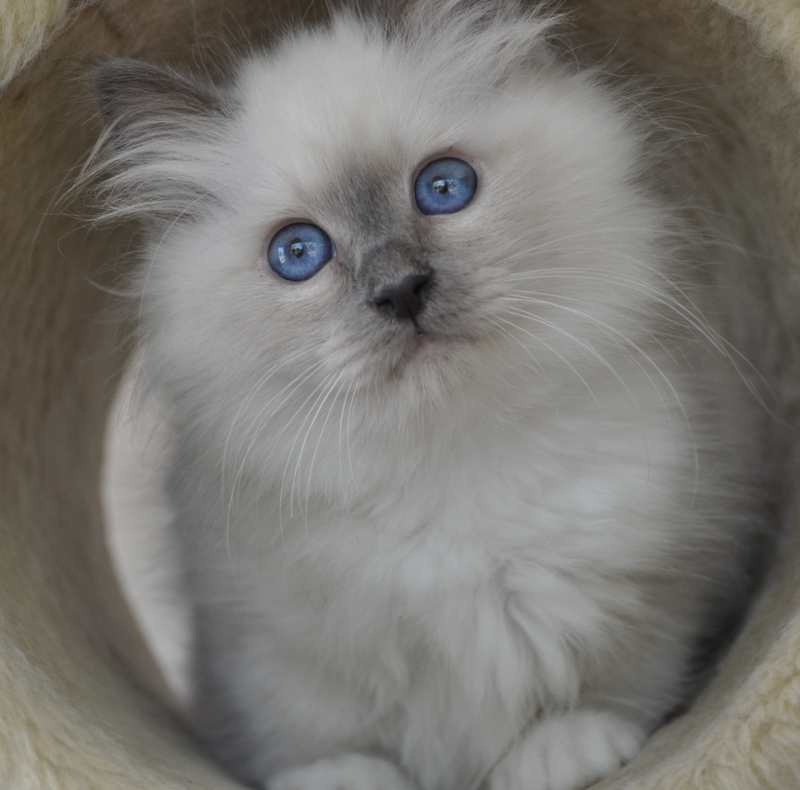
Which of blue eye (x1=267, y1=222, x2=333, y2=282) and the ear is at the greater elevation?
the ear

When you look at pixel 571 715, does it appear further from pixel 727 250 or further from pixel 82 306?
pixel 82 306

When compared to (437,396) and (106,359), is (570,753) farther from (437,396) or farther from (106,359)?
(106,359)

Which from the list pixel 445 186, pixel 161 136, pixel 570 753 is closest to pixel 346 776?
pixel 570 753

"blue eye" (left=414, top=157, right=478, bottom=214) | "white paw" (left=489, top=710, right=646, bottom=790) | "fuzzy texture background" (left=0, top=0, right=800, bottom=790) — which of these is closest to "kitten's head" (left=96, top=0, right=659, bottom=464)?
"blue eye" (left=414, top=157, right=478, bottom=214)

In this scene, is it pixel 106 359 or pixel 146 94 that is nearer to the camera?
pixel 146 94

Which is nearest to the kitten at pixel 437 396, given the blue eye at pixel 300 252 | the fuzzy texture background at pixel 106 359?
the blue eye at pixel 300 252

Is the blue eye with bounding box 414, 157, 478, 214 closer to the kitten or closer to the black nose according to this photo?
the kitten
